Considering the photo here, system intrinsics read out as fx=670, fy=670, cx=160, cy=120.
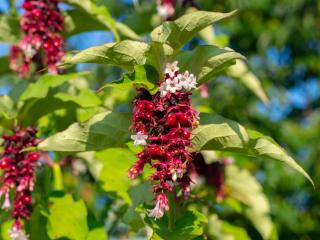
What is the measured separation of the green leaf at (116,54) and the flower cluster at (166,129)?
0.09m

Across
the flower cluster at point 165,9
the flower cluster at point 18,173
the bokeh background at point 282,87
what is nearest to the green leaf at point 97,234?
the flower cluster at point 18,173

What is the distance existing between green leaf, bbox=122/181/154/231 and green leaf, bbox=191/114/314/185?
454 millimetres

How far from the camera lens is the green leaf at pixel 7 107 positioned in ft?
7.54

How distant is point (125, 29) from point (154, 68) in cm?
79

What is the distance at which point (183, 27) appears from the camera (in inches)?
68.3

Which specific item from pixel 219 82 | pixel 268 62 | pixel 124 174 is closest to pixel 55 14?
pixel 124 174

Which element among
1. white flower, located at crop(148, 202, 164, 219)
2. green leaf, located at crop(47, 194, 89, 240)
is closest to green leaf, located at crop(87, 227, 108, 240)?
green leaf, located at crop(47, 194, 89, 240)

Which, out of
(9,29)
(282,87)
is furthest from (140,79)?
(282,87)

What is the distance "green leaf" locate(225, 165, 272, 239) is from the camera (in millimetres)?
2826

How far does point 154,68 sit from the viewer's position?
1.82 m

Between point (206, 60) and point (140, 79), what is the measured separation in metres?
0.19

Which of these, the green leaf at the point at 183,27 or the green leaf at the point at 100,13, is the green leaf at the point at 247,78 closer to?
the green leaf at the point at 100,13

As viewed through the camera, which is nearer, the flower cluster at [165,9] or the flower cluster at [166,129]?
the flower cluster at [166,129]

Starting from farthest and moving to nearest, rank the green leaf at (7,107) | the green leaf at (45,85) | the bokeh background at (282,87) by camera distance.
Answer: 1. the bokeh background at (282,87)
2. the green leaf at (7,107)
3. the green leaf at (45,85)
